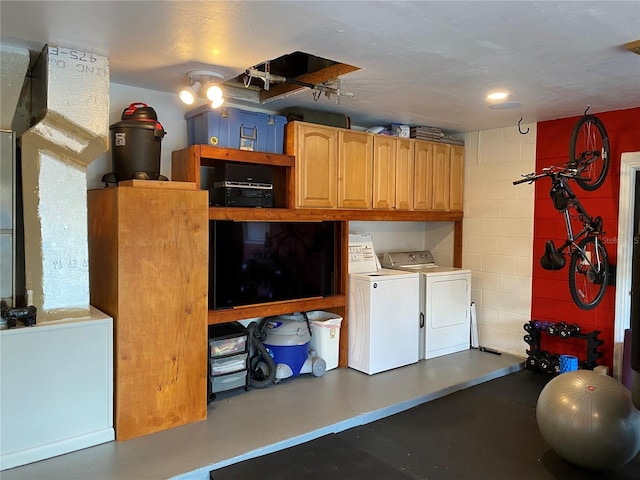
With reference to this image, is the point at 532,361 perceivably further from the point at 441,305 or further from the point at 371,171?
the point at 371,171

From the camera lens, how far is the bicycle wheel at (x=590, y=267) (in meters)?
4.23

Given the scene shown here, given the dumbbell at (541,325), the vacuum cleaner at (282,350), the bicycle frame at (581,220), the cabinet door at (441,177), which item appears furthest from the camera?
the cabinet door at (441,177)

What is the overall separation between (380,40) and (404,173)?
237 centimetres

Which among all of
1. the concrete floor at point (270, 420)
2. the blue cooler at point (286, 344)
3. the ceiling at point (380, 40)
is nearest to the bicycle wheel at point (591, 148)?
the ceiling at point (380, 40)

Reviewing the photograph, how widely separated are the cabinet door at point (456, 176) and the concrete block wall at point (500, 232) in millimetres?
77

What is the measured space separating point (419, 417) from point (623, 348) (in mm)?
2080

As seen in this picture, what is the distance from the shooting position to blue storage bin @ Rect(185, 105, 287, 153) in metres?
3.81

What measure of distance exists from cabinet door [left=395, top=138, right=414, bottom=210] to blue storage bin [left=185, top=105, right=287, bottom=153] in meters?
1.35

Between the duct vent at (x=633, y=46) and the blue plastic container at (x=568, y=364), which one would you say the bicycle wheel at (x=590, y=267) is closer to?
the blue plastic container at (x=568, y=364)

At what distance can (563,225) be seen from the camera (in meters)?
4.74

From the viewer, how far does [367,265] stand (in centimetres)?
489

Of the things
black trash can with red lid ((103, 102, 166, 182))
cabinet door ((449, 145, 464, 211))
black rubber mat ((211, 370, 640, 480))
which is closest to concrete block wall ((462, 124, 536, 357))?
cabinet door ((449, 145, 464, 211))

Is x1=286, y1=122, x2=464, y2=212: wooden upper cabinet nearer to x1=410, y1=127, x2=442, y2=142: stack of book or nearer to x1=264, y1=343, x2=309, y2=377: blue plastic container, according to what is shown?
x1=410, y1=127, x2=442, y2=142: stack of book

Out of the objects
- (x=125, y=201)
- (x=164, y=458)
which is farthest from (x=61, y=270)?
(x=164, y=458)
